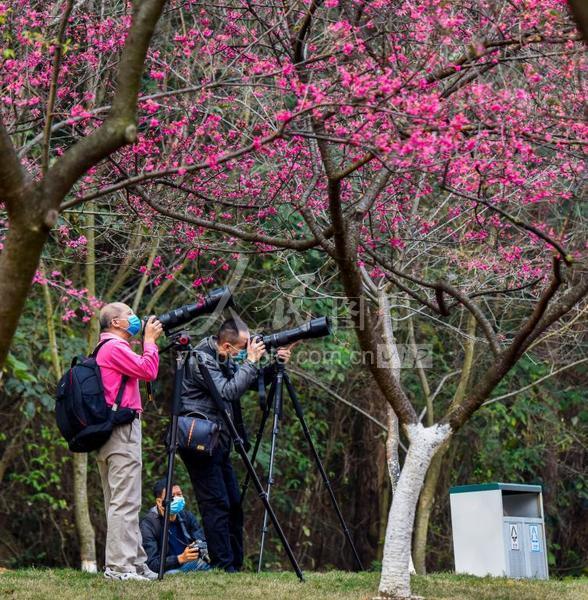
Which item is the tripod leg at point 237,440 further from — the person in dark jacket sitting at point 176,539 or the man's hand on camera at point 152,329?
the person in dark jacket sitting at point 176,539

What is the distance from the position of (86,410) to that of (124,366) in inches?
12.9

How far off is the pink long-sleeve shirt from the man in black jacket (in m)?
0.54

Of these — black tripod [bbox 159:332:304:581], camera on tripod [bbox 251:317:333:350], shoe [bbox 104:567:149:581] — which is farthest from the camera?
camera on tripod [bbox 251:317:333:350]

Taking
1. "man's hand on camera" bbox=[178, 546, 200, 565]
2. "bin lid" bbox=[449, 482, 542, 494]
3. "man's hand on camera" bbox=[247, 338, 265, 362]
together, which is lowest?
"man's hand on camera" bbox=[178, 546, 200, 565]

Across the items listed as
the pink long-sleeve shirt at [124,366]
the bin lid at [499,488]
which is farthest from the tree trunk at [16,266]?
the bin lid at [499,488]

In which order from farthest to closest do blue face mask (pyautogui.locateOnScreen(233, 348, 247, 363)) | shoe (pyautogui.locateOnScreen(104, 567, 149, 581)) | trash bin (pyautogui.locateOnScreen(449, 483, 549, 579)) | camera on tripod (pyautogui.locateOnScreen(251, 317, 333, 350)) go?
1. trash bin (pyautogui.locateOnScreen(449, 483, 549, 579))
2. blue face mask (pyautogui.locateOnScreen(233, 348, 247, 363))
3. camera on tripod (pyautogui.locateOnScreen(251, 317, 333, 350))
4. shoe (pyautogui.locateOnScreen(104, 567, 149, 581))

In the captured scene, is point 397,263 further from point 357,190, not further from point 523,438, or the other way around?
point 523,438

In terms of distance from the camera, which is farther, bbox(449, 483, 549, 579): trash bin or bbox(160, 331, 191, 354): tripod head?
bbox(449, 483, 549, 579): trash bin

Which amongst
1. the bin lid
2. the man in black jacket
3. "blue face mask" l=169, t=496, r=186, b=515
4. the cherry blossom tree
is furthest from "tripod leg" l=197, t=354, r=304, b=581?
the bin lid

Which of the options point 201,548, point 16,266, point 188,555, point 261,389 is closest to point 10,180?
point 16,266

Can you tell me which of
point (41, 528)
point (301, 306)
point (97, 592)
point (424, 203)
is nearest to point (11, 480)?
point (41, 528)

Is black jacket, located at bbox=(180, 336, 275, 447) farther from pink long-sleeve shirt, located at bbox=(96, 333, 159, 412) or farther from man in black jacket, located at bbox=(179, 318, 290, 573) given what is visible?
pink long-sleeve shirt, located at bbox=(96, 333, 159, 412)

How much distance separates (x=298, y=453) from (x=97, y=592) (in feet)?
23.8

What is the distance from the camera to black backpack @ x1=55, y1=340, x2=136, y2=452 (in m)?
5.76
